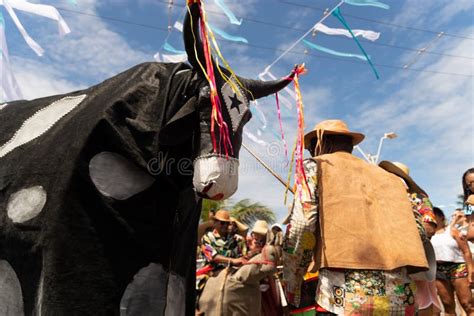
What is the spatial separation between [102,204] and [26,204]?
44cm

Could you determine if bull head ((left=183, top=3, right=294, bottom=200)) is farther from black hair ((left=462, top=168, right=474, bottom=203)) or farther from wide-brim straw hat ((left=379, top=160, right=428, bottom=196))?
black hair ((left=462, top=168, right=474, bottom=203))

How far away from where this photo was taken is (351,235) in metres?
2.47

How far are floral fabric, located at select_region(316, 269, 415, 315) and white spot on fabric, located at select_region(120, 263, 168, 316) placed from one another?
88 centimetres

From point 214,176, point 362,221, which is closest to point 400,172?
point 362,221

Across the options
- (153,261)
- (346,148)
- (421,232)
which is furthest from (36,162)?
(421,232)

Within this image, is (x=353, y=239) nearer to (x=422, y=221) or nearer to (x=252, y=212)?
(x=422, y=221)

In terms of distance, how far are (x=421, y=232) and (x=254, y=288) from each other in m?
3.18

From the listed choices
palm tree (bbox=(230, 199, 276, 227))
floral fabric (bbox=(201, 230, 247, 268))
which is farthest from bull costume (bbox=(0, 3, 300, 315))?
palm tree (bbox=(230, 199, 276, 227))

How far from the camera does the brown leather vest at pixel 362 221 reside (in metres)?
2.41

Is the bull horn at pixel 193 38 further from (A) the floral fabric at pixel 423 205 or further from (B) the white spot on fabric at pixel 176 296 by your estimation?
(A) the floral fabric at pixel 423 205

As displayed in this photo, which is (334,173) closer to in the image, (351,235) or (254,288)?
(351,235)

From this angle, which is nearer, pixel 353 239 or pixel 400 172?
pixel 353 239

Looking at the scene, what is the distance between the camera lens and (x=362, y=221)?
253 centimetres

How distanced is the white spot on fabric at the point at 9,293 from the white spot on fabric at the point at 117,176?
71 centimetres
